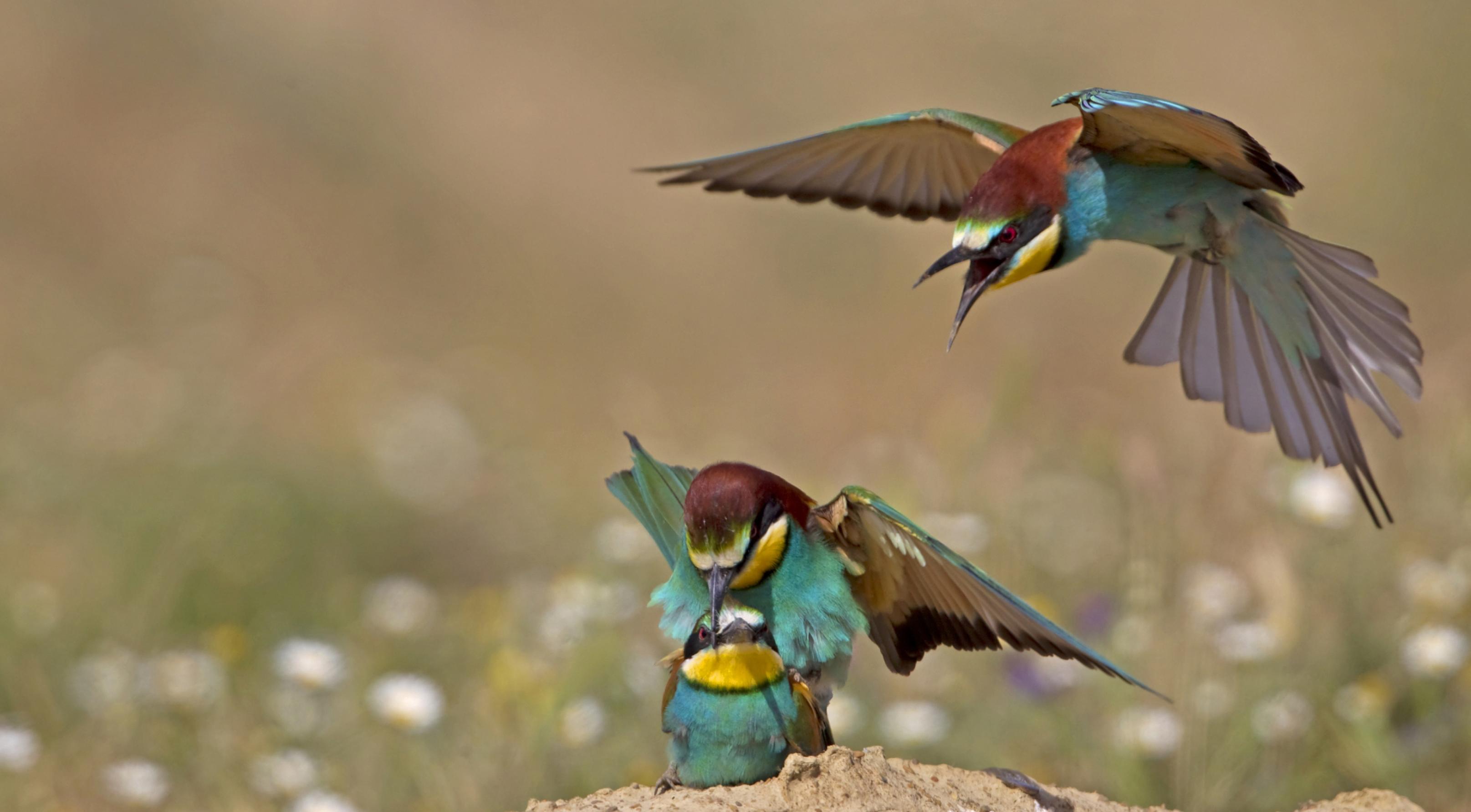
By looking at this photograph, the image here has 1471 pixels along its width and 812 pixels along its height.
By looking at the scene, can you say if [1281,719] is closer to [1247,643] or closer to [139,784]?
[1247,643]

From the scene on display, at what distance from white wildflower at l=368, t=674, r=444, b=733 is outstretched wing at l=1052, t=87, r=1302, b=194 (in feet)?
5.68

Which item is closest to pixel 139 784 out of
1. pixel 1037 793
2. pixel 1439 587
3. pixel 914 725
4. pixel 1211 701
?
pixel 914 725

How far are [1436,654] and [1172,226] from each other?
3.88 ft

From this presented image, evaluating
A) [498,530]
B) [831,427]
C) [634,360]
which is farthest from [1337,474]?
[634,360]

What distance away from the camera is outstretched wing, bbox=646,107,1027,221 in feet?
9.56

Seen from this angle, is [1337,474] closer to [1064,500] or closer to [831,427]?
[1064,500]

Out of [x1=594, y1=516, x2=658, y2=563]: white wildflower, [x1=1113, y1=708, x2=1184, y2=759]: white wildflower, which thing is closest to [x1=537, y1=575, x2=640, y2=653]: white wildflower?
[x1=594, y1=516, x2=658, y2=563]: white wildflower

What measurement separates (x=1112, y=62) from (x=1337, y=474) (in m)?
5.12

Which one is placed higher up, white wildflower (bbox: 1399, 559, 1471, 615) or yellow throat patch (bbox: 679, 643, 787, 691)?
white wildflower (bbox: 1399, 559, 1471, 615)

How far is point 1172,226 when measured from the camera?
2680mm

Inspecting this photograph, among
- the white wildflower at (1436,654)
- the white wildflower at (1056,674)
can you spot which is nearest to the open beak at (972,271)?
the white wildflower at (1056,674)

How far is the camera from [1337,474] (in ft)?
12.3

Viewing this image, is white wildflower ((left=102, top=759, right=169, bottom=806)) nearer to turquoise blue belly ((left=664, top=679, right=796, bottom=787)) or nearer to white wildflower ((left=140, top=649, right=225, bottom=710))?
white wildflower ((left=140, top=649, right=225, bottom=710))

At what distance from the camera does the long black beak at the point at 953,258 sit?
231 centimetres
